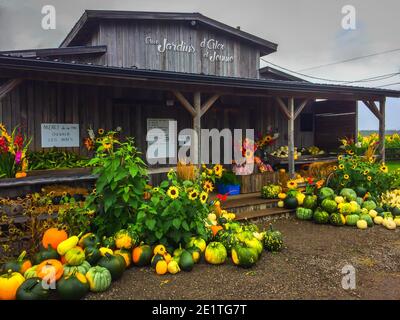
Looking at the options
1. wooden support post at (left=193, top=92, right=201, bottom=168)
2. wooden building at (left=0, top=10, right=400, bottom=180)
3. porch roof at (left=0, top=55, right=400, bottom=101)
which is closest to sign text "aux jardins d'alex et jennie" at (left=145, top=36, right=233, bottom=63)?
wooden building at (left=0, top=10, right=400, bottom=180)

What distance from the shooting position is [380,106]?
10.8 m

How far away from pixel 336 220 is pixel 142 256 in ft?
14.1

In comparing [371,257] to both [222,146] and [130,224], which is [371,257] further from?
[222,146]

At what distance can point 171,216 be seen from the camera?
4.77 m

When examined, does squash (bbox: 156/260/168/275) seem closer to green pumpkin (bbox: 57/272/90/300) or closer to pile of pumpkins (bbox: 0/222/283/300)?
pile of pumpkins (bbox: 0/222/283/300)

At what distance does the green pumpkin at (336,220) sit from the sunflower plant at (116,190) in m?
4.23

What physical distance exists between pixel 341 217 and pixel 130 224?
451 cm

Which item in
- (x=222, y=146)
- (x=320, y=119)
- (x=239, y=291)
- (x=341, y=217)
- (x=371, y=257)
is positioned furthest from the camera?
(x=320, y=119)

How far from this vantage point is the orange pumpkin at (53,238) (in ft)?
15.0

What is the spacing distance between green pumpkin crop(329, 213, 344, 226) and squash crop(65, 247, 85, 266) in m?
5.09

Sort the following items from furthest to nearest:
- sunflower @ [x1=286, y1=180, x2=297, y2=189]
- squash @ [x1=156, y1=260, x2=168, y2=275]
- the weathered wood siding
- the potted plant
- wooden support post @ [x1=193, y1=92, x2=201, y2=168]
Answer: the weathered wood siding < the potted plant < sunflower @ [x1=286, y1=180, x2=297, y2=189] < wooden support post @ [x1=193, y1=92, x2=201, y2=168] < squash @ [x1=156, y1=260, x2=168, y2=275]

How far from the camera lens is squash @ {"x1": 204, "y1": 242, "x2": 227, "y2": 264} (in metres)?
4.81

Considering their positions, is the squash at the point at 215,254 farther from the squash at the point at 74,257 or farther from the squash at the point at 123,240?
the squash at the point at 74,257
